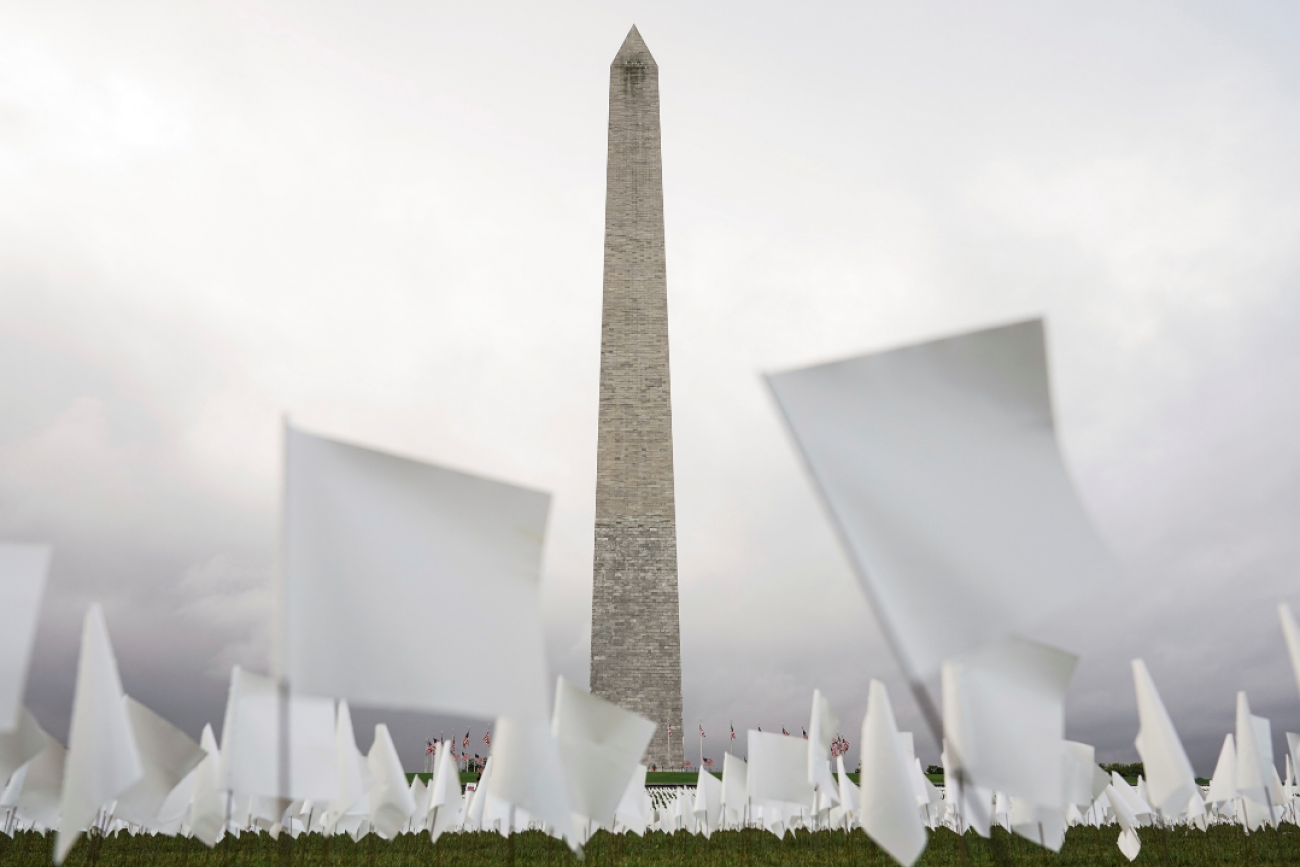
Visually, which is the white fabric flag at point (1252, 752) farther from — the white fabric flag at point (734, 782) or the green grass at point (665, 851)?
the white fabric flag at point (734, 782)

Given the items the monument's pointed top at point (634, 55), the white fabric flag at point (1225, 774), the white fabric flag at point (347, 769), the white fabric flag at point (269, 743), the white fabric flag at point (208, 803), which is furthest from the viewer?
the monument's pointed top at point (634, 55)

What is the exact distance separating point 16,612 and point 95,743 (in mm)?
1073

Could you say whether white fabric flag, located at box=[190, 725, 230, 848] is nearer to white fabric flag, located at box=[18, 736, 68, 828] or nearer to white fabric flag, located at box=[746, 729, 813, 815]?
white fabric flag, located at box=[18, 736, 68, 828]

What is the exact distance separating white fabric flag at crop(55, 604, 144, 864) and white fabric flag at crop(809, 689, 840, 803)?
4932 mm

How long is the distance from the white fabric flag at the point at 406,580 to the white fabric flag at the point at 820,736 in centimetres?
469

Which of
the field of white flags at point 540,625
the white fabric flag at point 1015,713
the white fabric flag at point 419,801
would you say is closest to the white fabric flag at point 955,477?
the field of white flags at point 540,625

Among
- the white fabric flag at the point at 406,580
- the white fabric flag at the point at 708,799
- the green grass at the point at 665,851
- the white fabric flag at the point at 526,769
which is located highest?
the white fabric flag at the point at 406,580

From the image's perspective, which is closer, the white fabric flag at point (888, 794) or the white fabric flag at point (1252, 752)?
the white fabric flag at point (888, 794)

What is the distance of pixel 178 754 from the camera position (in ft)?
19.6

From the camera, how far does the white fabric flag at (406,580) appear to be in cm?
335

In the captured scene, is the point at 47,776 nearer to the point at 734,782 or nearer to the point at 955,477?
the point at 734,782

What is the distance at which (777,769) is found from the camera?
7.70 metres

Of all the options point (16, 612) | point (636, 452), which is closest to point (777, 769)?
point (16, 612)

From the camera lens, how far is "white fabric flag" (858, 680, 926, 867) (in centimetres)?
512
